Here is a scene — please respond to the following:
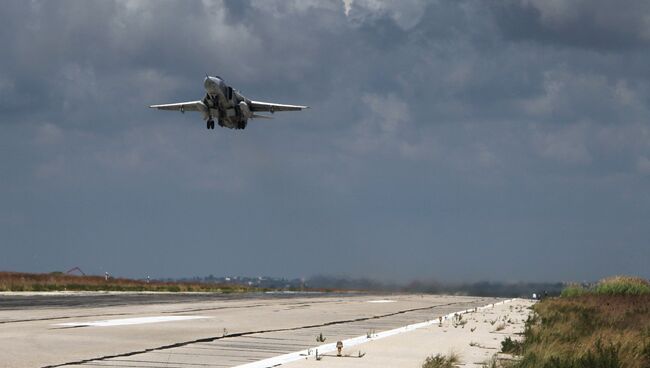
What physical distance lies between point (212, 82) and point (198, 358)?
145 feet

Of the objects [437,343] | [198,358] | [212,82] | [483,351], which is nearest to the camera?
[198,358]

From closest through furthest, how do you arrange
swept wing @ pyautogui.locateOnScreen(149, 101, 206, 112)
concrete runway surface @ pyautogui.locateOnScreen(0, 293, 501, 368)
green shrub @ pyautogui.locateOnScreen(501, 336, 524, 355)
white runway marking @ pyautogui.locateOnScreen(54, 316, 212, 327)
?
concrete runway surface @ pyautogui.locateOnScreen(0, 293, 501, 368) → green shrub @ pyautogui.locateOnScreen(501, 336, 524, 355) → white runway marking @ pyautogui.locateOnScreen(54, 316, 212, 327) → swept wing @ pyautogui.locateOnScreen(149, 101, 206, 112)

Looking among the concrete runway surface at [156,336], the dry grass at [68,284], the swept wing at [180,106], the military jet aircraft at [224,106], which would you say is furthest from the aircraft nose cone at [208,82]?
the concrete runway surface at [156,336]

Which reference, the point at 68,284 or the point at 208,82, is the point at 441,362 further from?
the point at 68,284

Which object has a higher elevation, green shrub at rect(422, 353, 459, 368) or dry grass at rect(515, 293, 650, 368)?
dry grass at rect(515, 293, 650, 368)

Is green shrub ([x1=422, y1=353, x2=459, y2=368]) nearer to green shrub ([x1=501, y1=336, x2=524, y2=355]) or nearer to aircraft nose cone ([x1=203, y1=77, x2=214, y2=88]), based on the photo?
green shrub ([x1=501, y1=336, x2=524, y2=355])

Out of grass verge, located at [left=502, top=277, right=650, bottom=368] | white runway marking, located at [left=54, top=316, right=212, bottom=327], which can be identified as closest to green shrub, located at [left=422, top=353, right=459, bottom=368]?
grass verge, located at [left=502, top=277, right=650, bottom=368]

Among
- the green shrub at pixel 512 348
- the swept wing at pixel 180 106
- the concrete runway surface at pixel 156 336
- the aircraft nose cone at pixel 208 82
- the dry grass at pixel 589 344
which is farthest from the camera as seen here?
the swept wing at pixel 180 106

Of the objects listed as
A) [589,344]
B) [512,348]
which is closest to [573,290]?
[512,348]

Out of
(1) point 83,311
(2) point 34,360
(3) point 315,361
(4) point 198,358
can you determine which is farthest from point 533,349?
(1) point 83,311

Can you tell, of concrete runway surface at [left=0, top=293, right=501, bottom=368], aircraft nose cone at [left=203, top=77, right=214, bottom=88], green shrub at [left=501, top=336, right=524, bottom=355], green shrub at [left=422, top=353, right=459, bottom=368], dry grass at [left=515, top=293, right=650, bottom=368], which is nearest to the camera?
dry grass at [left=515, top=293, right=650, bottom=368]

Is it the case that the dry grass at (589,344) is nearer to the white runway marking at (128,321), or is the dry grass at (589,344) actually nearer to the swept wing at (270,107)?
the white runway marking at (128,321)

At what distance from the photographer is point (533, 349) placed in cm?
1684

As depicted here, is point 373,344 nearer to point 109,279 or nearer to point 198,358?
point 198,358
